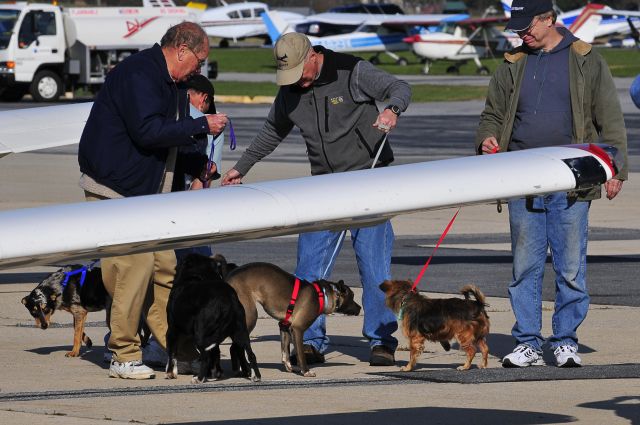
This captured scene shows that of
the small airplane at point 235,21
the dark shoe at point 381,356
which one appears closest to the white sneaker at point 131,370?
the dark shoe at point 381,356

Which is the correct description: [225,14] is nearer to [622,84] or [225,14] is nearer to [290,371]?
[622,84]

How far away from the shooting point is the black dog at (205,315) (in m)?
7.38

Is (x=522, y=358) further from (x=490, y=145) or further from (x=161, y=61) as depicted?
(x=161, y=61)

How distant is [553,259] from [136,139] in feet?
8.17

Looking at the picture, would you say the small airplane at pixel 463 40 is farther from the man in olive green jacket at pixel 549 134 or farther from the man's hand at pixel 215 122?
the man's hand at pixel 215 122

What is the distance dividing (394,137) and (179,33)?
21.4 metres

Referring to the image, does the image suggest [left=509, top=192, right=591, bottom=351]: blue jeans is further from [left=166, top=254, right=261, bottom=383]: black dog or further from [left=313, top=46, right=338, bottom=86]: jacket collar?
[left=166, top=254, right=261, bottom=383]: black dog

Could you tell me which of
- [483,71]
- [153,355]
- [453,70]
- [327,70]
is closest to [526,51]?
[327,70]

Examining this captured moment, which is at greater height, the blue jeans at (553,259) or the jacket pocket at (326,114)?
the jacket pocket at (326,114)

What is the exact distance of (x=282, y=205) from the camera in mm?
4734

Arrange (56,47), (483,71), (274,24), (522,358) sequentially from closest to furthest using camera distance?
(522,358), (56,47), (483,71), (274,24)

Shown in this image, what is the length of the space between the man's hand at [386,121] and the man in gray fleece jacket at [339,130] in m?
0.12

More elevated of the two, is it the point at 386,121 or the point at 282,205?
the point at 386,121

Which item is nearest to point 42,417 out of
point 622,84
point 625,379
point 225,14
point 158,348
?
point 158,348
